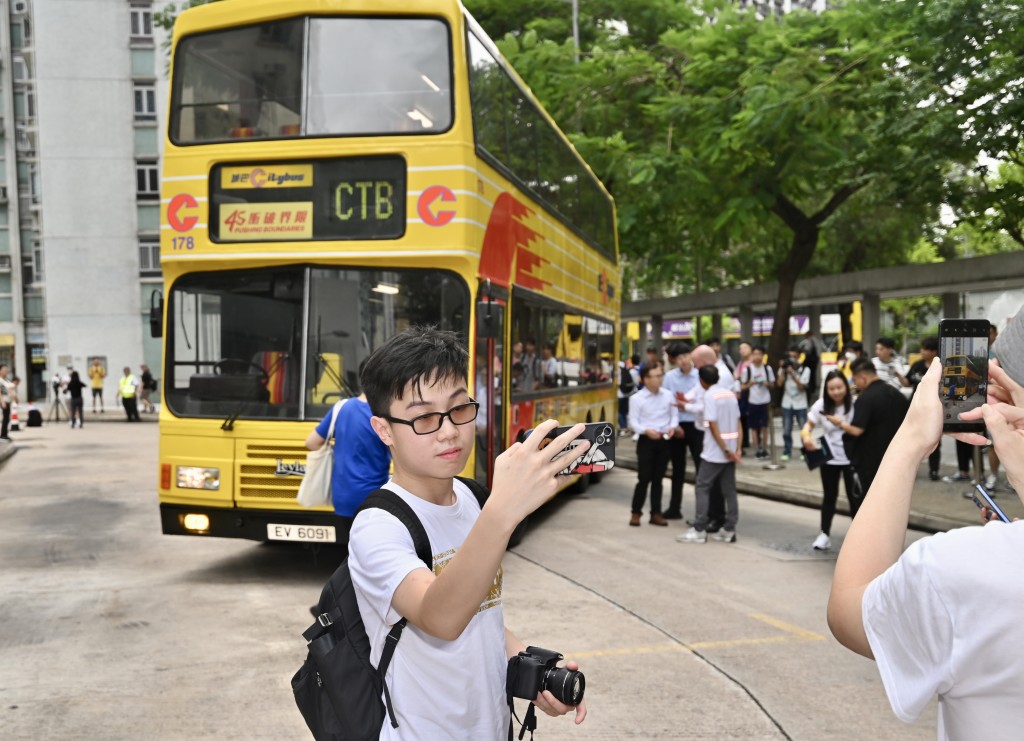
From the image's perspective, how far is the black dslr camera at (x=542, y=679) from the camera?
7.52 ft

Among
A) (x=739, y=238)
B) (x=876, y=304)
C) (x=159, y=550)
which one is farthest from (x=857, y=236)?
(x=159, y=550)

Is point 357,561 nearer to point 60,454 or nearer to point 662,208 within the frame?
point 662,208

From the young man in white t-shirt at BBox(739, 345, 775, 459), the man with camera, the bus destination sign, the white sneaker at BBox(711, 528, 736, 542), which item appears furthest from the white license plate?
the young man in white t-shirt at BBox(739, 345, 775, 459)

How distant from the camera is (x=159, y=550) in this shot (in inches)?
391

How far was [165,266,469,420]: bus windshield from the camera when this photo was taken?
7980mm

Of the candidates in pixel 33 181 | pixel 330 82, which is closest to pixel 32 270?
pixel 33 181

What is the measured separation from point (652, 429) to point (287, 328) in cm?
449

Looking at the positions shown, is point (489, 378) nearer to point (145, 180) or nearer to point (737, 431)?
point (737, 431)

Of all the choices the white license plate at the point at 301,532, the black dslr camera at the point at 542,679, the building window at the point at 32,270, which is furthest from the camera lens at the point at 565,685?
the building window at the point at 32,270

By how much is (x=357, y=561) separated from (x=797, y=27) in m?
15.8

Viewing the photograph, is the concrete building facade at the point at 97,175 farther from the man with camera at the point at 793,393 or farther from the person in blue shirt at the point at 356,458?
the person in blue shirt at the point at 356,458

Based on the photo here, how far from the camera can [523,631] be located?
21.7ft

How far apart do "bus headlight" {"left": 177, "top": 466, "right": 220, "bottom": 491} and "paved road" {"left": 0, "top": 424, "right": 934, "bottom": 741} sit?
0.78 m

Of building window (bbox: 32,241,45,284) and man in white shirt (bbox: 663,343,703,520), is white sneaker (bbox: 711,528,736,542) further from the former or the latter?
building window (bbox: 32,241,45,284)
